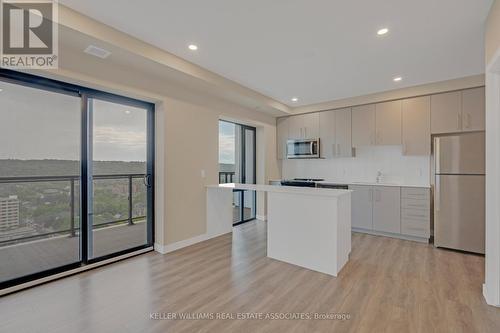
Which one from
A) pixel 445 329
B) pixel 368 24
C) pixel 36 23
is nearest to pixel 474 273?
pixel 445 329

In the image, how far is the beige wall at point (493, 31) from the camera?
2.01 meters

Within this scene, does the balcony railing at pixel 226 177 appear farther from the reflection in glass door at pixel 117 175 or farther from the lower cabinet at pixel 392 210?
the lower cabinet at pixel 392 210

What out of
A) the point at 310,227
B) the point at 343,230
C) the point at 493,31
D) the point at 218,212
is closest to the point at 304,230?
the point at 310,227

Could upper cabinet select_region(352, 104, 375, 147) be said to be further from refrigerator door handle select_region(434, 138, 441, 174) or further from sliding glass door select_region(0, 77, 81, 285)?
sliding glass door select_region(0, 77, 81, 285)

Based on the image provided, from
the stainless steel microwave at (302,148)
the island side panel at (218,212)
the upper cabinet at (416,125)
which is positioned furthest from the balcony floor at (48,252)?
the upper cabinet at (416,125)

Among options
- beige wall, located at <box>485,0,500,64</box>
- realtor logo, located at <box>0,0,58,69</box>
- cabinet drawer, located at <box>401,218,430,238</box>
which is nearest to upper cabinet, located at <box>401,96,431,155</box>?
cabinet drawer, located at <box>401,218,430,238</box>

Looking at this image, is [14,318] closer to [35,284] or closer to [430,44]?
[35,284]

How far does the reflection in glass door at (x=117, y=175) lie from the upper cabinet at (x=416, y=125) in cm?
444

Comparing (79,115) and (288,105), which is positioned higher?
(288,105)

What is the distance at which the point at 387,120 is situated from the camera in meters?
4.53

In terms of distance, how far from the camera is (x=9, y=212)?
8.52 feet

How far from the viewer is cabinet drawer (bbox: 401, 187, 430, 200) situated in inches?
158

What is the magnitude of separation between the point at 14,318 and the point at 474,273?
15.7 ft

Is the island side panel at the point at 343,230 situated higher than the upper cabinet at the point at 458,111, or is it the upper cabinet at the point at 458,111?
the upper cabinet at the point at 458,111
